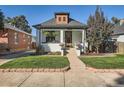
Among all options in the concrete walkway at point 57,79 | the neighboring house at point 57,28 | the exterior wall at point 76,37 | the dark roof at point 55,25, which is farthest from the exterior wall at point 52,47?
the concrete walkway at point 57,79

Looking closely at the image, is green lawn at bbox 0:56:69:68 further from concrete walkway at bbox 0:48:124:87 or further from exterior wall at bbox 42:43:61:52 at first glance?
exterior wall at bbox 42:43:61:52

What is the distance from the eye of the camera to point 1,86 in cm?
770

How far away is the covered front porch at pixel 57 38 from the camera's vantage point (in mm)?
22406

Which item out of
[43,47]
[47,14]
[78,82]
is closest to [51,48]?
[43,47]

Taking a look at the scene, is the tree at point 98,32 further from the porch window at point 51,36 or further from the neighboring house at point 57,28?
the porch window at point 51,36

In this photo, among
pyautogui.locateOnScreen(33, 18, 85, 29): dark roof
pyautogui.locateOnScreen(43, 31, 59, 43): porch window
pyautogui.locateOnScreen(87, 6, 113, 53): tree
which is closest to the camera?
pyautogui.locateOnScreen(87, 6, 113, 53): tree

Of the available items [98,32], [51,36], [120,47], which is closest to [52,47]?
[51,36]

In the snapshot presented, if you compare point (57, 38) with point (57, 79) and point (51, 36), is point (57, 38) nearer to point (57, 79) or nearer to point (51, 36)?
point (51, 36)

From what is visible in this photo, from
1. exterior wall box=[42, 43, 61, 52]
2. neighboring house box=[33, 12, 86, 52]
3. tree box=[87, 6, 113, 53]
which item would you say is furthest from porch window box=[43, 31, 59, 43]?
tree box=[87, 6, 113, 53]

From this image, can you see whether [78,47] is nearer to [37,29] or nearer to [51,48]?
[51,48]

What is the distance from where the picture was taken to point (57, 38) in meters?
25.7

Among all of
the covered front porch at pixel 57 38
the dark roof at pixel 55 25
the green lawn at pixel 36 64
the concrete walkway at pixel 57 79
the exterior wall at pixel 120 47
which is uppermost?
the dark roof at pixel 55 25

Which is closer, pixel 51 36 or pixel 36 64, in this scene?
pixel 36 64

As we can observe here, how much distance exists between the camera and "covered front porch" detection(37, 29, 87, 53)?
22406mm
